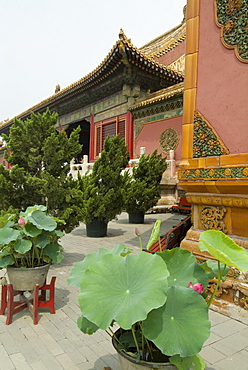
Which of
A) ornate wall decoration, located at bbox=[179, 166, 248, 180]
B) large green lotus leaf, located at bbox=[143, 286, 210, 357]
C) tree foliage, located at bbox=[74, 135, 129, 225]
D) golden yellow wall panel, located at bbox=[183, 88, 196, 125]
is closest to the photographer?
large green lotus leaf, located at bbox=[143, 286, 210, 357]

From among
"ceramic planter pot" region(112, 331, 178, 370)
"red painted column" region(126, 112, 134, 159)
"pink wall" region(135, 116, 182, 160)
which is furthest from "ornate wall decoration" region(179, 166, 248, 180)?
"red painted column" region(126, 112, 134, 159)

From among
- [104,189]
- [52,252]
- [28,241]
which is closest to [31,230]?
[28,241]

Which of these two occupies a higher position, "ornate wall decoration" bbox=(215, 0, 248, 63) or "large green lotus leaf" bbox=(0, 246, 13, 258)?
"ornate wall decoration" bbox=(215, 0, 248, 63)

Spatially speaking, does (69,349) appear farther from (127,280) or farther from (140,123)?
(140,123)

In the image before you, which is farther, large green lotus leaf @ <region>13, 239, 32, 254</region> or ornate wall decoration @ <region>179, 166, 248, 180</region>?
ornate wall decoration @ <region>179, 166, 248, 180</region>

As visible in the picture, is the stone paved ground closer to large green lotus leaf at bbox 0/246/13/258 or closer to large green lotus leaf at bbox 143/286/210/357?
large green lotus leaf at bbox 0/246/13/258

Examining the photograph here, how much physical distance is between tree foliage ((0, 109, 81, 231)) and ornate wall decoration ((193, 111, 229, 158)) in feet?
6.38

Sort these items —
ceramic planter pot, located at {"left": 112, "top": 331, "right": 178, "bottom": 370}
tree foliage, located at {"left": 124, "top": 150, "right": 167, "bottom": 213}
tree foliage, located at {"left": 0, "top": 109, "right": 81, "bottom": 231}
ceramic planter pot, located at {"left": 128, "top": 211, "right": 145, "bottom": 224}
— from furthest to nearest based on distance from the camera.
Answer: ceramic planter pot, located at {"left": 128, "top": 211, "right": 145, "bottom": 224} → tree foliage, located at {"left": 124, "top": 150, "right": 167, "bottom": 213} → tree foliage, located at {"left": 0, "top": 109, "right": 81, "bottom": 231} → ceramic planter pot, located at {"left": 112, "top": 331, "right": 178, "bottom": 370}

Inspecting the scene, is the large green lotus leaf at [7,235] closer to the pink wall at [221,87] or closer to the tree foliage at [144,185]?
the pink wall at [221,87]

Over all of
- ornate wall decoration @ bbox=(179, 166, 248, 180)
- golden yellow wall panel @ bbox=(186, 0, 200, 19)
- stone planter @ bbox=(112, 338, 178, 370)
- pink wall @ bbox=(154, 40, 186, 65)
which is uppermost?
pink wall @ bbox=(154, 40, 186, 65)

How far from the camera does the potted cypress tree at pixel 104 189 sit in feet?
22.2

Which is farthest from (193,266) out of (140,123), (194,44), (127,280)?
(140,123)

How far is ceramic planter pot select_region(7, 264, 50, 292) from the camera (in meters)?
2.95

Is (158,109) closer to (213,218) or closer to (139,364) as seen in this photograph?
(213,218)
